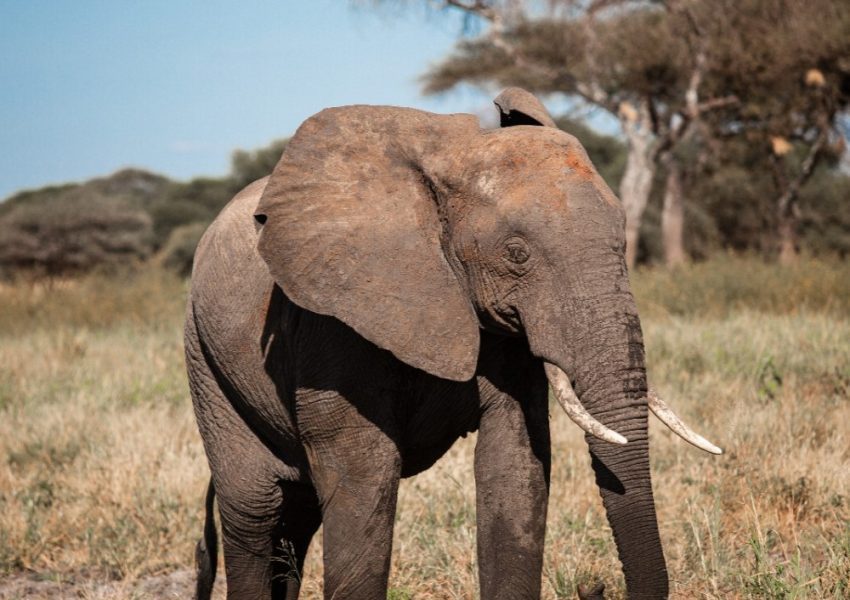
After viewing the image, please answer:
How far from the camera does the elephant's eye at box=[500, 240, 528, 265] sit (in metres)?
2.85

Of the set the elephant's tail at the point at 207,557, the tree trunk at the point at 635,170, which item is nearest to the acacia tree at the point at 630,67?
the tree trunk at the point at 635,170

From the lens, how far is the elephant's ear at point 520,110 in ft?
10.6

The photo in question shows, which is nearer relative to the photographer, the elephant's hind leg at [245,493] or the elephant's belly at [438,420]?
the elephant's belly at [438,420]

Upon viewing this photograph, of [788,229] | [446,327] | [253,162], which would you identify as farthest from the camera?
[253,162]

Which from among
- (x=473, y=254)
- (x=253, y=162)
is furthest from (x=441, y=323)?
(x=253, y=162)

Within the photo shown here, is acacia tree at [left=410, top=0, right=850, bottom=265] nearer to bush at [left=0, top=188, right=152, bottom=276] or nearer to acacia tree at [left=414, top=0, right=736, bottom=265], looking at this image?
acacia tree at [left=414, top=0, right=736, bottom=265]

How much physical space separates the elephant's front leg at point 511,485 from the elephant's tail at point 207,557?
137 centimetres

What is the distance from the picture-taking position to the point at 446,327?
2.95 meters

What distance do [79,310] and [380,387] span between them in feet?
38.8

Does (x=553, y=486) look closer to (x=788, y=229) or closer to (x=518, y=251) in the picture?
(x=518, y=251)

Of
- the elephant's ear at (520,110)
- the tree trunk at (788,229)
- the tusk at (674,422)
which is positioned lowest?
the tree trunk at (788,229)

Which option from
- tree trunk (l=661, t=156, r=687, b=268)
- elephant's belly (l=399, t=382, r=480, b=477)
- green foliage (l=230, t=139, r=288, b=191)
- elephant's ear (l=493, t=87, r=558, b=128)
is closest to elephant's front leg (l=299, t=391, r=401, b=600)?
elephant's belly (l=399, t=382, r=480, b=477)

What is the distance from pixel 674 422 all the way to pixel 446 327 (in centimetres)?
63

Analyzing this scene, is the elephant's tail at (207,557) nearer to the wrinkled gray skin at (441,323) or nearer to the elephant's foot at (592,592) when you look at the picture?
the wrinkled gray skin at (441,323)
